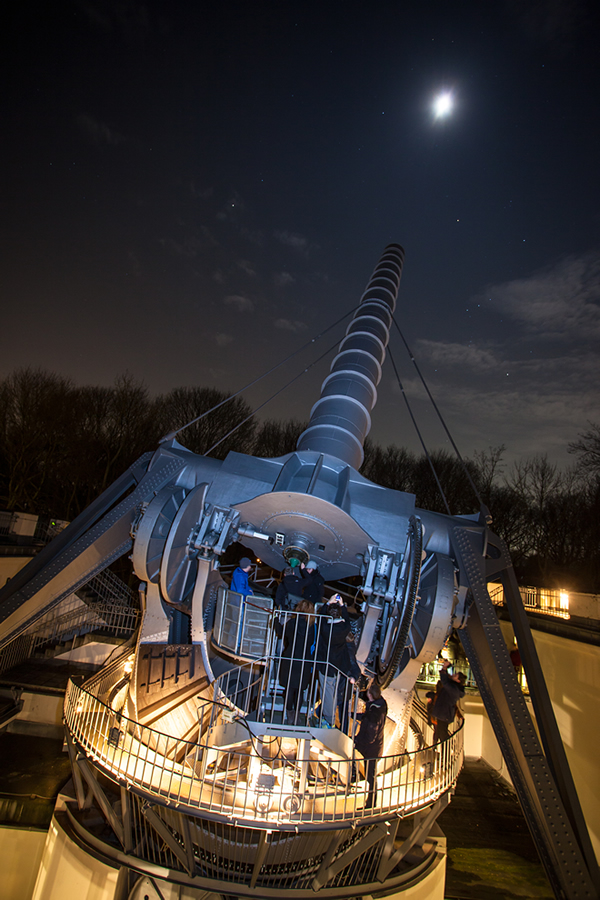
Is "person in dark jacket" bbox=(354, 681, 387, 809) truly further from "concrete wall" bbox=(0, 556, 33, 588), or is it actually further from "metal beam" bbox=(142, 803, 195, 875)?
"concrete wall" bbox=(0, 556, 33, 588)

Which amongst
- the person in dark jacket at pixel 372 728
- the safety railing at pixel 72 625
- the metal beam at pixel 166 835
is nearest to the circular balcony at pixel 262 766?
the person in dark jacket at pixel 372 728

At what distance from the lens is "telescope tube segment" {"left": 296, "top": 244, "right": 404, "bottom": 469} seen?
321 inches

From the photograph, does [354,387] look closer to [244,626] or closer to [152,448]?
[244,626]

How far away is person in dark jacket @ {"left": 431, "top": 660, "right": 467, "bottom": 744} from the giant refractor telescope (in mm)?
453

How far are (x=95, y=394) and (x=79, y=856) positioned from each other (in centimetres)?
2290

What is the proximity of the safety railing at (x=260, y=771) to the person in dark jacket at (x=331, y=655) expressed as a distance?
0.61 m

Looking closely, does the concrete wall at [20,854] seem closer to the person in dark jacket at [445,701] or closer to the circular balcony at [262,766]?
the circular balcony at [262,766]

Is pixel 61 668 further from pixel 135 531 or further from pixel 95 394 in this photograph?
pixel 95 394

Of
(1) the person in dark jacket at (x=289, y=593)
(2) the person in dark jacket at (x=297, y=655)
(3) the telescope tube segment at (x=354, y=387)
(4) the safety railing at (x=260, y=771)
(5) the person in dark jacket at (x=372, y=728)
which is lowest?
(4) the safety railing at (x=260, y=771)

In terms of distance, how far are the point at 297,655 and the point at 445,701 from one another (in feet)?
10.6

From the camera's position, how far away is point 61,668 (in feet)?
49.5

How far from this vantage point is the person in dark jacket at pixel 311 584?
690 centimetres

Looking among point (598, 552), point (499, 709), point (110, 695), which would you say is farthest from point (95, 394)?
point (598, 552)


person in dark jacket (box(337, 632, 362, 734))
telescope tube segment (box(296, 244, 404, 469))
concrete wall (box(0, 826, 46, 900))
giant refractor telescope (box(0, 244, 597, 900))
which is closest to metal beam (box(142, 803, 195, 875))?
giant refractor telescope (box(0, 244, 597, 900))
